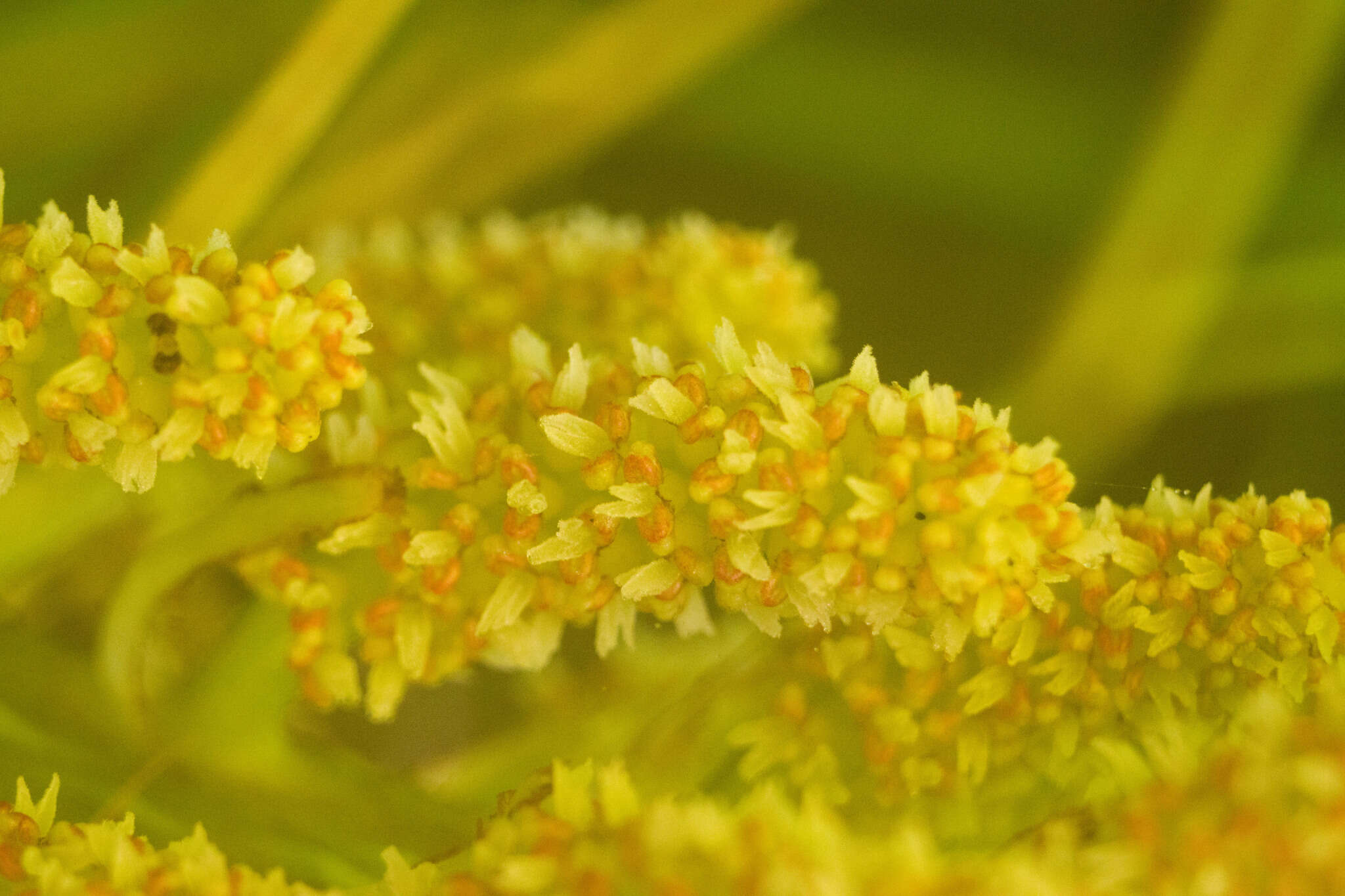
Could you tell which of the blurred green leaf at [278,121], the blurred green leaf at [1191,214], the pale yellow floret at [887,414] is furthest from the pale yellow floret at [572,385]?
the blurred green leaf at [1191,214]

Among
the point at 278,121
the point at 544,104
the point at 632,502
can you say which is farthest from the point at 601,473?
the point at 544,104

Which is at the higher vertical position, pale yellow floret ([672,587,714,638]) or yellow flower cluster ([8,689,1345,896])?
pale yellow floret ([672,587,714,638])

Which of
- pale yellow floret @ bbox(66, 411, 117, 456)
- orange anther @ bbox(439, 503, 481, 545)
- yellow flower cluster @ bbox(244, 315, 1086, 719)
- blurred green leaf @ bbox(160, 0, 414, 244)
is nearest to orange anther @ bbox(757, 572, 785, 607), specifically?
yellow flower cluster @ bbox(244, 315, 1086, 719)

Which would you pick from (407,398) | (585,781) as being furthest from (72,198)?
(585,781)

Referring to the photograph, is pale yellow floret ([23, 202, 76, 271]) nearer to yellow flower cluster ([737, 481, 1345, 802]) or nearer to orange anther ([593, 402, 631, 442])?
orange anther ([593, 402, 631, 442])

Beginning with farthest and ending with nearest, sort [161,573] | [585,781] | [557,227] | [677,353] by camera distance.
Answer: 1. [557,227]
2. [677,353]
3. [161,573]
4. [585,781]

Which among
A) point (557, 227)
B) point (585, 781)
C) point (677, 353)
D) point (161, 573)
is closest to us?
point (585, 781)

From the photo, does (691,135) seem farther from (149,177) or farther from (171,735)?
(171,735)
